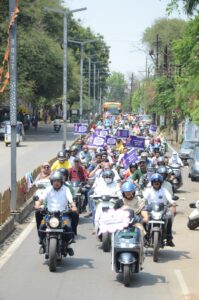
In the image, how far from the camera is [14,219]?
18.4m

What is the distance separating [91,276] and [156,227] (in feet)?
5.94

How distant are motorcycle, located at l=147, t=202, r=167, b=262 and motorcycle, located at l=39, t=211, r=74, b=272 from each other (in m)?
1.61

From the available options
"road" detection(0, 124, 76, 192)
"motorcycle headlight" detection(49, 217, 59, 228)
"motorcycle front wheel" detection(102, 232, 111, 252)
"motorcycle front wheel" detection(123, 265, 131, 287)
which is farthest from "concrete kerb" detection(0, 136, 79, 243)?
"road" detection(0, 124, 76, 192)

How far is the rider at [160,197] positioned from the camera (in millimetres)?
14305

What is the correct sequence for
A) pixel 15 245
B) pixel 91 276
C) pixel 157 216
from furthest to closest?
1. pixel 15 245
2. pixel 157 216
3. pixel 91 276

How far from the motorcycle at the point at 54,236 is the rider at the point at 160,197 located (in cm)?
202

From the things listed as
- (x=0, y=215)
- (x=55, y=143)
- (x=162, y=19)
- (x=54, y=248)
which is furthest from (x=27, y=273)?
(x=162, y=19)

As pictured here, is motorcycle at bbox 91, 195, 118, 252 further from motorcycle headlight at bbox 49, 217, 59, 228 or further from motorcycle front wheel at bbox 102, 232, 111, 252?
motorcycle headlight at bbox 49, 217, 59, 228

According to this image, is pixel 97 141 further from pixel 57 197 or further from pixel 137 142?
pixel 57 197

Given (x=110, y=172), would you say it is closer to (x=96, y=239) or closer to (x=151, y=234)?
(x=96, y=239)

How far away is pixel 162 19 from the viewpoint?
408 feet

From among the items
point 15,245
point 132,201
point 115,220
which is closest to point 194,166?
point 15,245

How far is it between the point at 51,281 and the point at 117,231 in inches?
50.9

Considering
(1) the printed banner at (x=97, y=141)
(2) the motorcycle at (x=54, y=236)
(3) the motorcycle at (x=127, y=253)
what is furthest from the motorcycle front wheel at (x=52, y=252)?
(1) the printed banner at (x=97, y=141)
